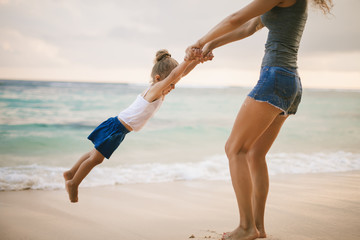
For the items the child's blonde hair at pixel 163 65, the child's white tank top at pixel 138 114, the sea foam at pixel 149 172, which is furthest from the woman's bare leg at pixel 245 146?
the sea foam at pixel 149 172

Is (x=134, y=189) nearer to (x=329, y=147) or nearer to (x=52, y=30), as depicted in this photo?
(x=329, y=147)

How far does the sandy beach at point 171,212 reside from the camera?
7.43 ft

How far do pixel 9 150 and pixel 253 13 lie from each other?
6.46 meters

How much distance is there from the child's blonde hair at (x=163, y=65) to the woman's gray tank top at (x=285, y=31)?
1262 mm

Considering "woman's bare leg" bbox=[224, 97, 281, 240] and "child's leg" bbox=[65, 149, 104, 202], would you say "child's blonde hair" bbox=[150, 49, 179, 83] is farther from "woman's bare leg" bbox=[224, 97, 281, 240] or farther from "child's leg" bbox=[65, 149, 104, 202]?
"woman's bare leg" bbox=[224, 97, 281, 240]

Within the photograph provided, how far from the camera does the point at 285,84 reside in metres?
1.67

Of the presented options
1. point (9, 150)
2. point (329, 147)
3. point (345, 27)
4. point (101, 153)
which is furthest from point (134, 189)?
point (345, 27)

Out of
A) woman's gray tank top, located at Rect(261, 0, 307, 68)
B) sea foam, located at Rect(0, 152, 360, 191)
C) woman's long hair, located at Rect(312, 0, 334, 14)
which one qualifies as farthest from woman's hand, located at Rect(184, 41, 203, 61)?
sea foam, located at Rect(0, 152, 360, 191)

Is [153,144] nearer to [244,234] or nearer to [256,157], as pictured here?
[256,157]

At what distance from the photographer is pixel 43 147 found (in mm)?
6938

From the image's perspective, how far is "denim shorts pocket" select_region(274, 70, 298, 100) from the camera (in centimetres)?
166

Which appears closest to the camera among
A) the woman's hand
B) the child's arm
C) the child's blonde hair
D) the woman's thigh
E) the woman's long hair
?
the woman's thigh

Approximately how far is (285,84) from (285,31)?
0.30 metres

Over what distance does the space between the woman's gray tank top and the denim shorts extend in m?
0.04
